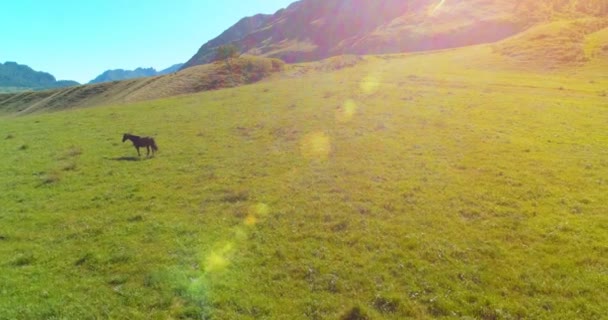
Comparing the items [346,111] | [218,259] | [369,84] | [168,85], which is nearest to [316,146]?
[346,111]

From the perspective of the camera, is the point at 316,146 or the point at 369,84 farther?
the point at 369,84

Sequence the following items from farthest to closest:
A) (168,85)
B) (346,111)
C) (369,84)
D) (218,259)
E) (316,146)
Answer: (168,85) < (369,84) < (346,111) < (316,146) < (218,259)

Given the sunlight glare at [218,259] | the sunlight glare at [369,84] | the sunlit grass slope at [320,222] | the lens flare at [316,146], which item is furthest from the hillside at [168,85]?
the sunlight glare at [218,259]

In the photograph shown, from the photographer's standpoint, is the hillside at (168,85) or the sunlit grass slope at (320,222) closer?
the sunlit grass slope at (320,222)

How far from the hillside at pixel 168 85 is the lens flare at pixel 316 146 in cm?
5850

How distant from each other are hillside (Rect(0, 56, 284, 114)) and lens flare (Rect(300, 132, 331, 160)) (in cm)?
5850

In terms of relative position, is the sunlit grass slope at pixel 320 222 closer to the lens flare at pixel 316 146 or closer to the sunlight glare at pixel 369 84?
the lens flare at pixel 316 146

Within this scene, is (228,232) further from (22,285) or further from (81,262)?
(22,285)

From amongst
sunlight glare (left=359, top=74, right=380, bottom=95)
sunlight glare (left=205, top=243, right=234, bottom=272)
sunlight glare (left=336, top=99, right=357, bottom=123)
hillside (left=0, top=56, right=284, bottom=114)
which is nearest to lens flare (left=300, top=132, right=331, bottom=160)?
sunlight glare (left=336, top=99, right=357, bottom=123)

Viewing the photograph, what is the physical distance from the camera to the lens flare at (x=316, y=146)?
32013 mm

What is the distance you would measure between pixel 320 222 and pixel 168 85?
277 ft

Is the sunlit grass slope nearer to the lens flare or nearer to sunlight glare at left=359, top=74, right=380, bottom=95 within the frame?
the lens flare

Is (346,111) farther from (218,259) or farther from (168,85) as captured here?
(168,85)

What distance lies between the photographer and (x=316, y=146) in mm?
34875
